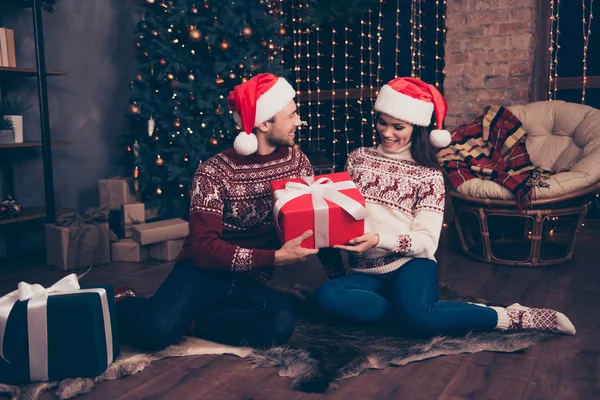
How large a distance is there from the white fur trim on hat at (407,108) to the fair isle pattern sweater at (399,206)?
13cm

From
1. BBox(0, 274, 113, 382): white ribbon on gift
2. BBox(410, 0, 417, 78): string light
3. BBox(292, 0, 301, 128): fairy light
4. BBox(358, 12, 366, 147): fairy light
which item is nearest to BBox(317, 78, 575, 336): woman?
BBox(0, 274, 113, 382): white ribbon on gift

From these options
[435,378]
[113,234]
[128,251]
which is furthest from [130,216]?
[435,378]

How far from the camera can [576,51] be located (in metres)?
4.13

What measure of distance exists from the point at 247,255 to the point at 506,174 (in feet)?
6.29

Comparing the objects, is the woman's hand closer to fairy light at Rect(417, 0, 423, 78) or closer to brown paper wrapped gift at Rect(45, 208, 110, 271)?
brown paper wrapped gift at Rect(45, 208, 110, 271)

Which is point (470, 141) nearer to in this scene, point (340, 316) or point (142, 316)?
point (340, 316)

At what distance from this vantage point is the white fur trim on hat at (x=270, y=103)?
2.11 meters

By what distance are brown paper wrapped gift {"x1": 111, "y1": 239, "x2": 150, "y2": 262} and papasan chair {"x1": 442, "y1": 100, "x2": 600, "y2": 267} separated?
188 centimetres

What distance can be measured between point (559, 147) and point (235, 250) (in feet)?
8.23

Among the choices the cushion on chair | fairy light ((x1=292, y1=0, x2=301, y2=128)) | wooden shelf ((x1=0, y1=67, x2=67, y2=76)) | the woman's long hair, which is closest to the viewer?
the woman's long hair

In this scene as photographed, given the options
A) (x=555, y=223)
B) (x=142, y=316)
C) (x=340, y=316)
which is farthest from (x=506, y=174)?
(x=142, y=316)

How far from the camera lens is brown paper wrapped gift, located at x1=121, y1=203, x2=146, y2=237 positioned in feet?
12.1

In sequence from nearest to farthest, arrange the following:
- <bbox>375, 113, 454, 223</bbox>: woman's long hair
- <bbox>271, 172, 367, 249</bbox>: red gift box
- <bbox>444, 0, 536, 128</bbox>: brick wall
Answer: <bbox>271, 172, 367, 249</bbox>: red gift box → <bbox>375, 113, 454, 223</bbox>: woman's long hair → <bbox>444, 0, 536, 128</bbox>: brick wall

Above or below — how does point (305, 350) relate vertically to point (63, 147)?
below
